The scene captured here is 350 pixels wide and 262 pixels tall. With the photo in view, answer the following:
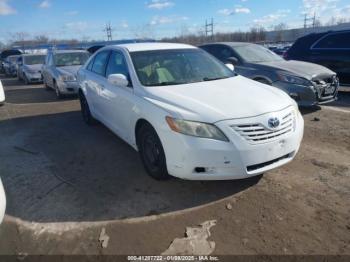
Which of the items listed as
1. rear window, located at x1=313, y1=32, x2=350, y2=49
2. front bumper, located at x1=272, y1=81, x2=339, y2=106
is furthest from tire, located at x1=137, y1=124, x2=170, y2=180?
rear window, located at x1=313, y1=32, x2=350, y2=49

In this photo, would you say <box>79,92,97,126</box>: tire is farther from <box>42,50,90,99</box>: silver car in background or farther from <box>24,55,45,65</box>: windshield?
<box>24,55,45,65</box>: windshield

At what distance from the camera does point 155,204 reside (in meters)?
3.57

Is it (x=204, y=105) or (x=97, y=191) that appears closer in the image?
(x=204, y=105)

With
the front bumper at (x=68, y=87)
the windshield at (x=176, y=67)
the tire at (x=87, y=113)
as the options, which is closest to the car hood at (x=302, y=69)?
the windshield at (x=176, y=67)

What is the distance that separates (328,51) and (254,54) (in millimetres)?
2722

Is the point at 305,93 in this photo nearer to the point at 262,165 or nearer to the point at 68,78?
the point at 262,165

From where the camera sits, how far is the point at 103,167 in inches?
183

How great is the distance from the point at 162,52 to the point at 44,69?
30.8 ft

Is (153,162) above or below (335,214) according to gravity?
above

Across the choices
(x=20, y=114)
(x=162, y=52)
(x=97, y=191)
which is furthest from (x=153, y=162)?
(x=20, y=114)

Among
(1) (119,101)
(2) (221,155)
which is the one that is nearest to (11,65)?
(1) (119,101)

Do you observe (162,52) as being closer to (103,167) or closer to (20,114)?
(103,167)

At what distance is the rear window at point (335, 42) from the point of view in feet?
30.3

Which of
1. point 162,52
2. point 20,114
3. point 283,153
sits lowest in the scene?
point 20,114
